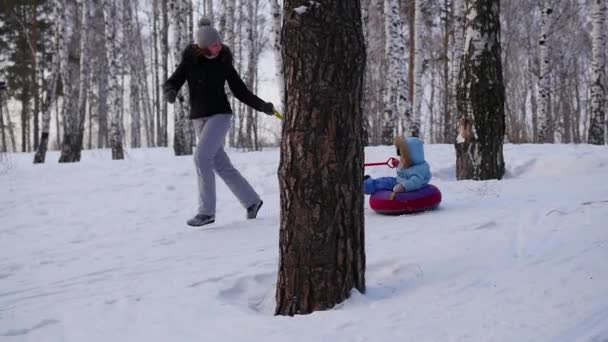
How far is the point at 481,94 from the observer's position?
5848 millimetres

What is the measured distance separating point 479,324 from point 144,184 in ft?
21.0

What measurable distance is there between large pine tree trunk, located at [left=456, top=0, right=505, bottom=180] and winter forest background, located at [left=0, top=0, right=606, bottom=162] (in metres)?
0.31

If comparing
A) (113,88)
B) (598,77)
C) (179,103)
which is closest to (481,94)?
(598,77)

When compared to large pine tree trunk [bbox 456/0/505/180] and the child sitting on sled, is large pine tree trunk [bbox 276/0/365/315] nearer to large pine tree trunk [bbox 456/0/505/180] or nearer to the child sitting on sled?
the child sitting on sled

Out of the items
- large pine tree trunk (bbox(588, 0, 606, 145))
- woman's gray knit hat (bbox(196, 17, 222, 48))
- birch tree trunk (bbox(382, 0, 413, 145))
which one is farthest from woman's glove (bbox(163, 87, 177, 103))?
large pine tree trunk (bbox(588, 0, 606, 145))

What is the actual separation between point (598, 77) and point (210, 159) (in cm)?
1148

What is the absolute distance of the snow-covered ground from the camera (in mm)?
2082

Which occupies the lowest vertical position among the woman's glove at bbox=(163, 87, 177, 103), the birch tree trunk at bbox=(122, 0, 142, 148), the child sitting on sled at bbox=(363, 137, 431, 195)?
the child sitting on sled at bbox=(363, 137, 431, 195)

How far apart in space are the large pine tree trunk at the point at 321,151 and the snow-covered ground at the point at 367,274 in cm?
19

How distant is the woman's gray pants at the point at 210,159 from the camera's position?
14.4ft

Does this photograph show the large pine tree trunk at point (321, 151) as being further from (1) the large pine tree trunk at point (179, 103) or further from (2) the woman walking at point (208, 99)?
(1) the large pine tree trunk at point (179, 103)

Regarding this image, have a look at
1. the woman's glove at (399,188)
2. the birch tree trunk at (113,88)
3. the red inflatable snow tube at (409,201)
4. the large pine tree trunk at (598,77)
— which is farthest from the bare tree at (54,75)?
the large pine tree trunk at (598,77)

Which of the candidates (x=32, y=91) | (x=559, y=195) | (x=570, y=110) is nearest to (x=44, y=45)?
(x=32, y=91)

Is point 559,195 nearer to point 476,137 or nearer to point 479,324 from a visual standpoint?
point 476,137
